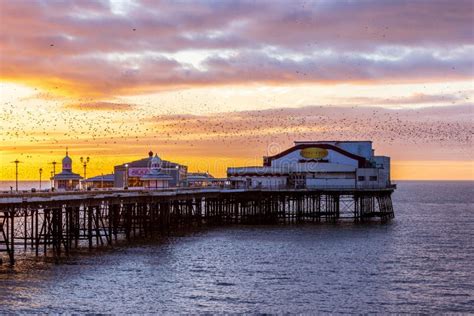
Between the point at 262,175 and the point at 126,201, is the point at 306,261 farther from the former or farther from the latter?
the point at 262,175

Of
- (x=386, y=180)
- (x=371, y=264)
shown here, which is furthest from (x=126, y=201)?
(x=386, y=180)

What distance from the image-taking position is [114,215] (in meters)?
68.2

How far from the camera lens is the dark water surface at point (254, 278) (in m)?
37.8

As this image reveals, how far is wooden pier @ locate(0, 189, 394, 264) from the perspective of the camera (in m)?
52.2

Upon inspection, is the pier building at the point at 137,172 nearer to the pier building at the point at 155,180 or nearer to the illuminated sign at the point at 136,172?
the illuminated sign at the point at 136,172

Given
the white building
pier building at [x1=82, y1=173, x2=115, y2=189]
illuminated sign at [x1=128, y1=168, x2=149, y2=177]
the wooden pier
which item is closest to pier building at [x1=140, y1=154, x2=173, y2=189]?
the wooden pier

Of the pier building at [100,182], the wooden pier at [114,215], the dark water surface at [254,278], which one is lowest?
the dark water surface at [254,278]

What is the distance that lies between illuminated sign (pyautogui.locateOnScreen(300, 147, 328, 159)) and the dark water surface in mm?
33890

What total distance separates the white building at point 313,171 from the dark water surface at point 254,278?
3032cm

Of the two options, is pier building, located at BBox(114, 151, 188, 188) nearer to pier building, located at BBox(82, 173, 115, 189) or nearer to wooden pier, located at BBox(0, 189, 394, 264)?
pier building, located at BBox(82, 173, 115, 189)

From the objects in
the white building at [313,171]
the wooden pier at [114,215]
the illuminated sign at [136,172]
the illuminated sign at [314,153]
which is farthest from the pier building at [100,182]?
the illuminated sign at [314,153]

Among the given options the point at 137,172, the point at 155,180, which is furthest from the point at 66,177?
the point at 137,172

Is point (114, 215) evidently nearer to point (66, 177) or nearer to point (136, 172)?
point (66, 177)

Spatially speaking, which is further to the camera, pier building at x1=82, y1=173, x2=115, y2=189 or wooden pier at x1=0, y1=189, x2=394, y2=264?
pier building at x1=82, y1=173, x2=115, y2=189
